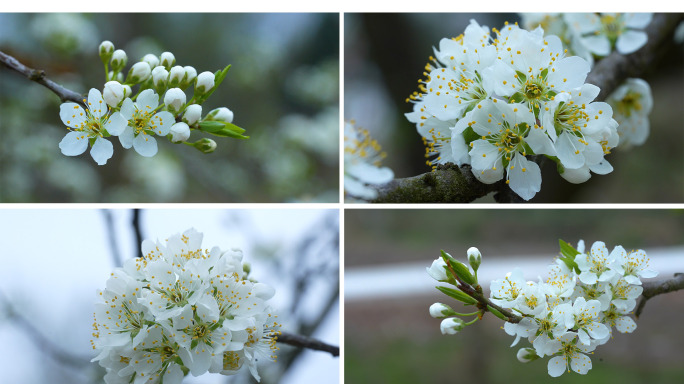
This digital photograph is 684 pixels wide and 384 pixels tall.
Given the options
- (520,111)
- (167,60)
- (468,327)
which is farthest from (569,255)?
(468,327)

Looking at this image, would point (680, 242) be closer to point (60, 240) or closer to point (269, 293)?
point (269, 293)

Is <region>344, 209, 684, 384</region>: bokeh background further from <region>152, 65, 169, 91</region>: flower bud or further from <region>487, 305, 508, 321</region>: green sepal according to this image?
<region>152, 65, 169, 91</region>: flower bud

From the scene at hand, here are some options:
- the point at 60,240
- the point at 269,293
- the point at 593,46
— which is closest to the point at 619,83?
the point at 593,46

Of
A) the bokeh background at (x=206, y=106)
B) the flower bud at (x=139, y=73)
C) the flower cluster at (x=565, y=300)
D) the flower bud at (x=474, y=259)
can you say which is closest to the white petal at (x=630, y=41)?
the flower cluster at (x=565, y=300)

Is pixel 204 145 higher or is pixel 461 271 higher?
pixel 204 145

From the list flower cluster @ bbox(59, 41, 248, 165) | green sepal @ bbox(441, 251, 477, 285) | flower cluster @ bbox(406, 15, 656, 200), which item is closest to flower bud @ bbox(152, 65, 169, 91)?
flower cluster @ bbox(59, 41, 248, 165)

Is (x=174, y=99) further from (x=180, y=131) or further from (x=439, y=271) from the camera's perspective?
(x=439, y=271)
